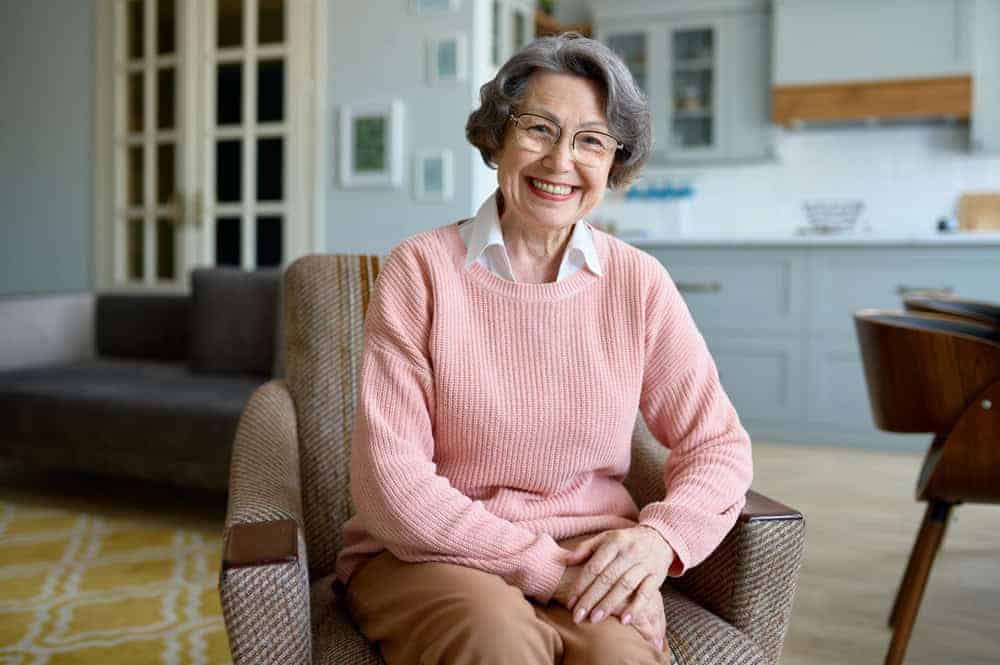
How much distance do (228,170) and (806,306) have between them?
318 cm

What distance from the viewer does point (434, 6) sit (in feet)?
15.7

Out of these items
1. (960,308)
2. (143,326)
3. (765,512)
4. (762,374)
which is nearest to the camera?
(765,512)

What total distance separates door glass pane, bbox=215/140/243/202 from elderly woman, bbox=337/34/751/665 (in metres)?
4.08

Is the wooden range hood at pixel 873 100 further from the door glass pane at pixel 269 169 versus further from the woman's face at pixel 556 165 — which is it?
→ the woman's face at pixel 556 165

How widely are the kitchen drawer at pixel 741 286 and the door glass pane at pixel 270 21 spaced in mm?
2366

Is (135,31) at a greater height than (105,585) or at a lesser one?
greater

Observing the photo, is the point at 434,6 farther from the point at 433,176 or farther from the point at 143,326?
the point at 143,326

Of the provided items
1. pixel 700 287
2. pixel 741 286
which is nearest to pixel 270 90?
pixel 700 287

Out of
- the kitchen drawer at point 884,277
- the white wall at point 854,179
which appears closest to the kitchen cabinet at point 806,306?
the kitchen drawer at point 884,277

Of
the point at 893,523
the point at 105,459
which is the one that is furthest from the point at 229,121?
the point at 893,523

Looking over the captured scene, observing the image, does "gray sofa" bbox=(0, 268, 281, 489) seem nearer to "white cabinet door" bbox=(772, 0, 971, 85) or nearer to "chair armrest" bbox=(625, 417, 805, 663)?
"chair armrest" bbox=(625, 417, 805, 663)

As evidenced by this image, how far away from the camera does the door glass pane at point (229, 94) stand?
5188mm

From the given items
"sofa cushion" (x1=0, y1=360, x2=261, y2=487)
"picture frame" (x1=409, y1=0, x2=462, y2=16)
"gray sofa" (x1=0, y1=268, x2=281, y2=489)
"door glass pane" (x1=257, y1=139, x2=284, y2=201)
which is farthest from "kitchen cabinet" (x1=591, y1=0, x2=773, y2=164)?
"sofa cushion" (x1=0, y1=360, x2=261, y2=487)

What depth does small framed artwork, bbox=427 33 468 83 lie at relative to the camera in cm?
472
